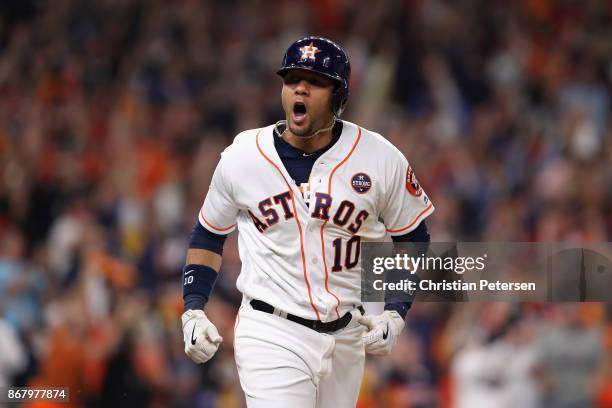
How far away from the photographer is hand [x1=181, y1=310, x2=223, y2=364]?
3.89m

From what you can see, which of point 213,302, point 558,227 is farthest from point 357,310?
point 558,227

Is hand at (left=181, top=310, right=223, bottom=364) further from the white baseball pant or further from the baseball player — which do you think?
the white baseball pant

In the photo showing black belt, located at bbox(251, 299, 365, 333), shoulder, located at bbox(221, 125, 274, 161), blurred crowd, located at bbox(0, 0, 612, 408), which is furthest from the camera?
blurred crowd, located at bbox(0, 0, 612, 408)

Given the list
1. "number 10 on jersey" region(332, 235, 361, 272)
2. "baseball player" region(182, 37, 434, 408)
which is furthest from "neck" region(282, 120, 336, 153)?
"number 10 on jersey" region(332, 235, 361, 272)

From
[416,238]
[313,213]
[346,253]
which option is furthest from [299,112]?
[416,238]

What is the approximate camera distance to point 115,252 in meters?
8.43

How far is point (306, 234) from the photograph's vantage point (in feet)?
13.2

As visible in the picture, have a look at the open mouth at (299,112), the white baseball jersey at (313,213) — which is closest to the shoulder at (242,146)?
the white baseball jersey at (313,213)

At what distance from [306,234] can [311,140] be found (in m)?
0.40

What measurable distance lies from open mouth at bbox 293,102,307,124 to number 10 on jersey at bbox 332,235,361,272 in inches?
18.2

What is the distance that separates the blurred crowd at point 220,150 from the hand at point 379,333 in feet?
8.39

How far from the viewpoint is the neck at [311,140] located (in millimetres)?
4188

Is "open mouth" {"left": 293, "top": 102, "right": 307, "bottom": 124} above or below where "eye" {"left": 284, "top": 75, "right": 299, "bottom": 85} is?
below

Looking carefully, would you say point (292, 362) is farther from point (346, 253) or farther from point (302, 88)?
point (302, 88)
